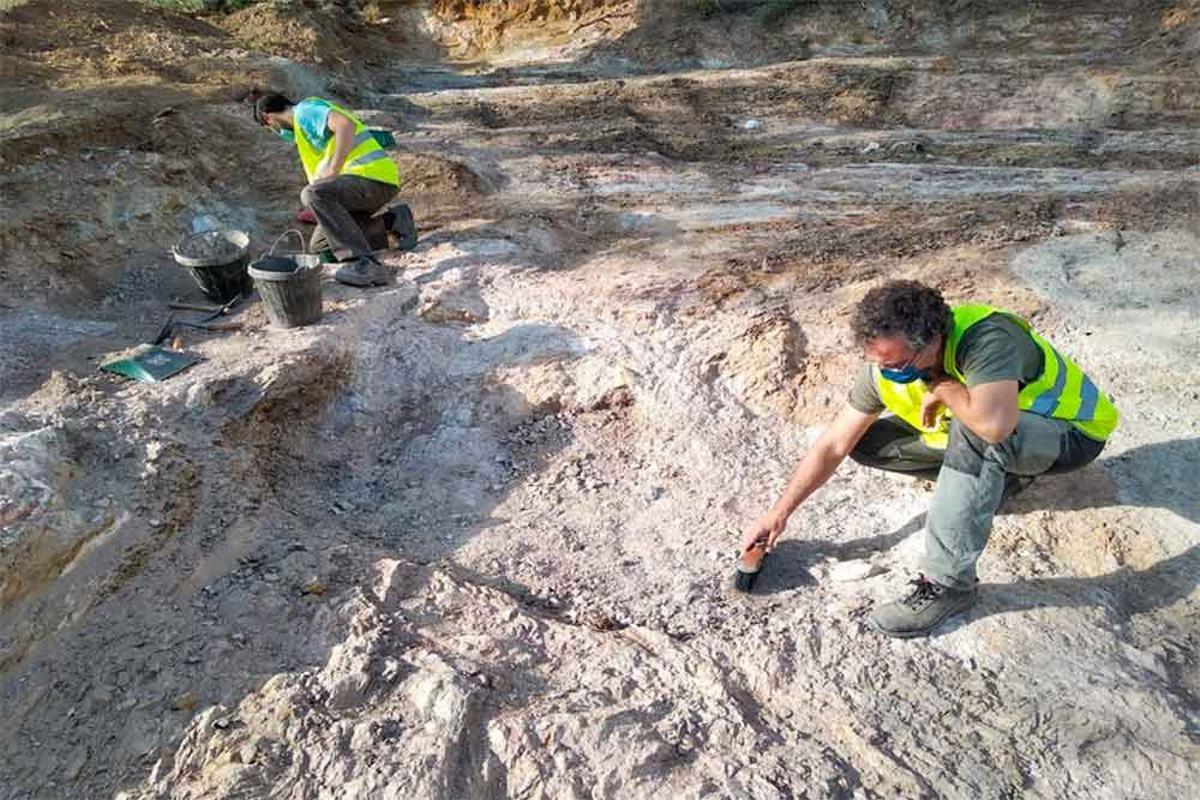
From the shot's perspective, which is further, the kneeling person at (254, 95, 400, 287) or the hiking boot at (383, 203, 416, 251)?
the hiking boot at (383, 203, 416, 251)

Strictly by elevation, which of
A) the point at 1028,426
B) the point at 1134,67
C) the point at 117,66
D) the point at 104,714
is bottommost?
the point at 1134,67

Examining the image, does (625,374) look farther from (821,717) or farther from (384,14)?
(384,14)

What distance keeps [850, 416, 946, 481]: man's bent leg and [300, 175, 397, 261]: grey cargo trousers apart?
3140mm

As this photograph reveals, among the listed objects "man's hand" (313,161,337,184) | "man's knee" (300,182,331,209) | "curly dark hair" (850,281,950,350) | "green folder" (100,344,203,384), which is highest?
"curly dark hair" (850,281,950,350)

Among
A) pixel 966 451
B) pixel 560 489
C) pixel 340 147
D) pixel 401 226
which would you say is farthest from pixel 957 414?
pixel 340 147

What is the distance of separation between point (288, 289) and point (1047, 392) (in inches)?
130

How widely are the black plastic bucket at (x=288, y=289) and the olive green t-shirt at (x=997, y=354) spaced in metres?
3.03

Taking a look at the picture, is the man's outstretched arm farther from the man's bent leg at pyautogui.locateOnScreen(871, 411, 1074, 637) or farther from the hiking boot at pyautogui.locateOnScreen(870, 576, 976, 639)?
the hiking boot at pyautogui.locateOnScreen(870, 576, 976, 639)

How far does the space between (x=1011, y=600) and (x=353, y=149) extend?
4.20 meters

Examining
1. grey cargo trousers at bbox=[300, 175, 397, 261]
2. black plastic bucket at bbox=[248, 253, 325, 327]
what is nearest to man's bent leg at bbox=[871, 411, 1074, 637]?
black plastic bucket at bbox=[248, 253, 325, 327]

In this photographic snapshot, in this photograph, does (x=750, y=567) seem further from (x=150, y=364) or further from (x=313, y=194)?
(x=313, y=194)

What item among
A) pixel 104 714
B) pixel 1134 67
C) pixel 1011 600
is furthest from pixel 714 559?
pixel 1134 67

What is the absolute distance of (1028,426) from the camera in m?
2.56

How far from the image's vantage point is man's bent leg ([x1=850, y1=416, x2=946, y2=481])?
300 centimetres
